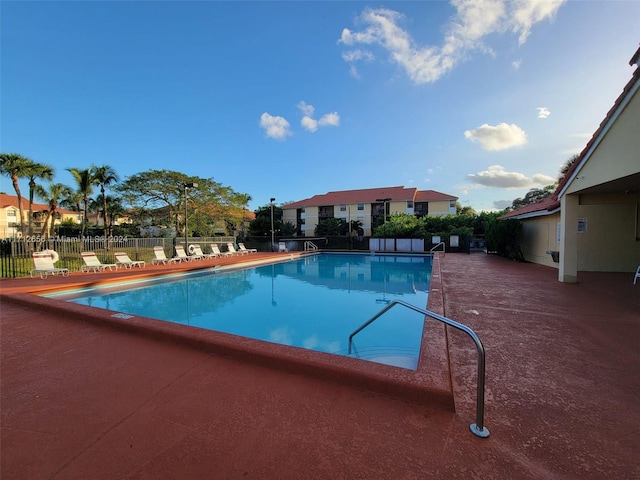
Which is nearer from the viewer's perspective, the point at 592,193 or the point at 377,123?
the point at 592,193

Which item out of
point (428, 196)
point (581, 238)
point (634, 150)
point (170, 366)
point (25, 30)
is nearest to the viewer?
point (170, 366)

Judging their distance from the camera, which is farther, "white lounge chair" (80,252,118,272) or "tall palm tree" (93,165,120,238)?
"tall palm tree" (93,165,120,238)

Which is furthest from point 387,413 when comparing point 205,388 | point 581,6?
point 581,6

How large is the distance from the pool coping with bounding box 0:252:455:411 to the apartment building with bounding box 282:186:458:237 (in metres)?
31.0

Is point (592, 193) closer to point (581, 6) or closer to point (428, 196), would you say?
point (581, 6)

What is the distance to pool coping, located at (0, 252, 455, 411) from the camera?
242 centimetres

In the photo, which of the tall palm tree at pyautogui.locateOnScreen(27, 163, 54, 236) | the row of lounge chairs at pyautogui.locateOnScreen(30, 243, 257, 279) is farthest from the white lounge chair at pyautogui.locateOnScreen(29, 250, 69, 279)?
the tall palm tree at pyautogui.locateOnScreen(27, 163, 54, 236)

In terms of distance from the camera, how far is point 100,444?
188 cm

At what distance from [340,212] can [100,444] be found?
3942 cm

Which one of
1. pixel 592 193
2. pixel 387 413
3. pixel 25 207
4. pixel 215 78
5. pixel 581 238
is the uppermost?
pixel 215 78

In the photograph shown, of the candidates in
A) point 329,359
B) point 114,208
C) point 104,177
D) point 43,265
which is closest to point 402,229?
point 43,265

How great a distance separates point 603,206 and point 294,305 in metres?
10.7

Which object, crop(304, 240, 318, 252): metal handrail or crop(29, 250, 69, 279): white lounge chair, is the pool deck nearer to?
crop(29, 250, 69, 279): white lounge chair

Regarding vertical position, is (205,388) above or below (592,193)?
below
